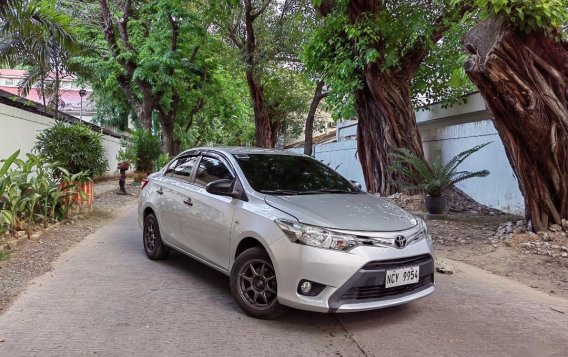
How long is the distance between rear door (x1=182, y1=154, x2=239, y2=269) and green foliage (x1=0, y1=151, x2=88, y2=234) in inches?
119

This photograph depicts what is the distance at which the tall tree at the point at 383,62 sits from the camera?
9.80 meters

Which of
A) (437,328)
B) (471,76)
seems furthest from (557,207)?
(437,328)

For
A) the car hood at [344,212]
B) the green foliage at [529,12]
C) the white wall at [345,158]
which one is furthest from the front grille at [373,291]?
the white wall at [345,158]

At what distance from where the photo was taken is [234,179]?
4926mm

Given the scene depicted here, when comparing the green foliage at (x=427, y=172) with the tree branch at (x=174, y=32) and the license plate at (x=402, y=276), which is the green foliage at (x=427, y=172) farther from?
the tree branch at (x=174, y=32)

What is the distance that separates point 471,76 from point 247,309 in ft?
14.3

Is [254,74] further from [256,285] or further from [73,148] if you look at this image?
[256,285]

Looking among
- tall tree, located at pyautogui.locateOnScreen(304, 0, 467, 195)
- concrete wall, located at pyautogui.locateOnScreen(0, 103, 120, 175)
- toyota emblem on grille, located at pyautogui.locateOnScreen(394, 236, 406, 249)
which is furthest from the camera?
concrete wall, located at pyautogui.locateOnScreen(0, 103, 120, 175)

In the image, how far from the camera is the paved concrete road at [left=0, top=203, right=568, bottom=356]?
12.2 ft

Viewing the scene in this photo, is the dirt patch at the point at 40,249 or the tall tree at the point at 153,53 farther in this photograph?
the tall tree at the point at 153,53

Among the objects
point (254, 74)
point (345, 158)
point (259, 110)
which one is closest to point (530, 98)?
point (345, 158)

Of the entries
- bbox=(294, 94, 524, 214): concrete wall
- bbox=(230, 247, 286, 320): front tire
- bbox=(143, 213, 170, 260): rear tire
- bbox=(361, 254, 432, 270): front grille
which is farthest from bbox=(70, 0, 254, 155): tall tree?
bbox=(361, 254, 432, 270): front grille

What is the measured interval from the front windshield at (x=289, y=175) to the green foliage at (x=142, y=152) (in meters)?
11.9

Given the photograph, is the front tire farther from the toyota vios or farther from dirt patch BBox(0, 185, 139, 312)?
dirt patch BBox(0, 185, 139, 312)
